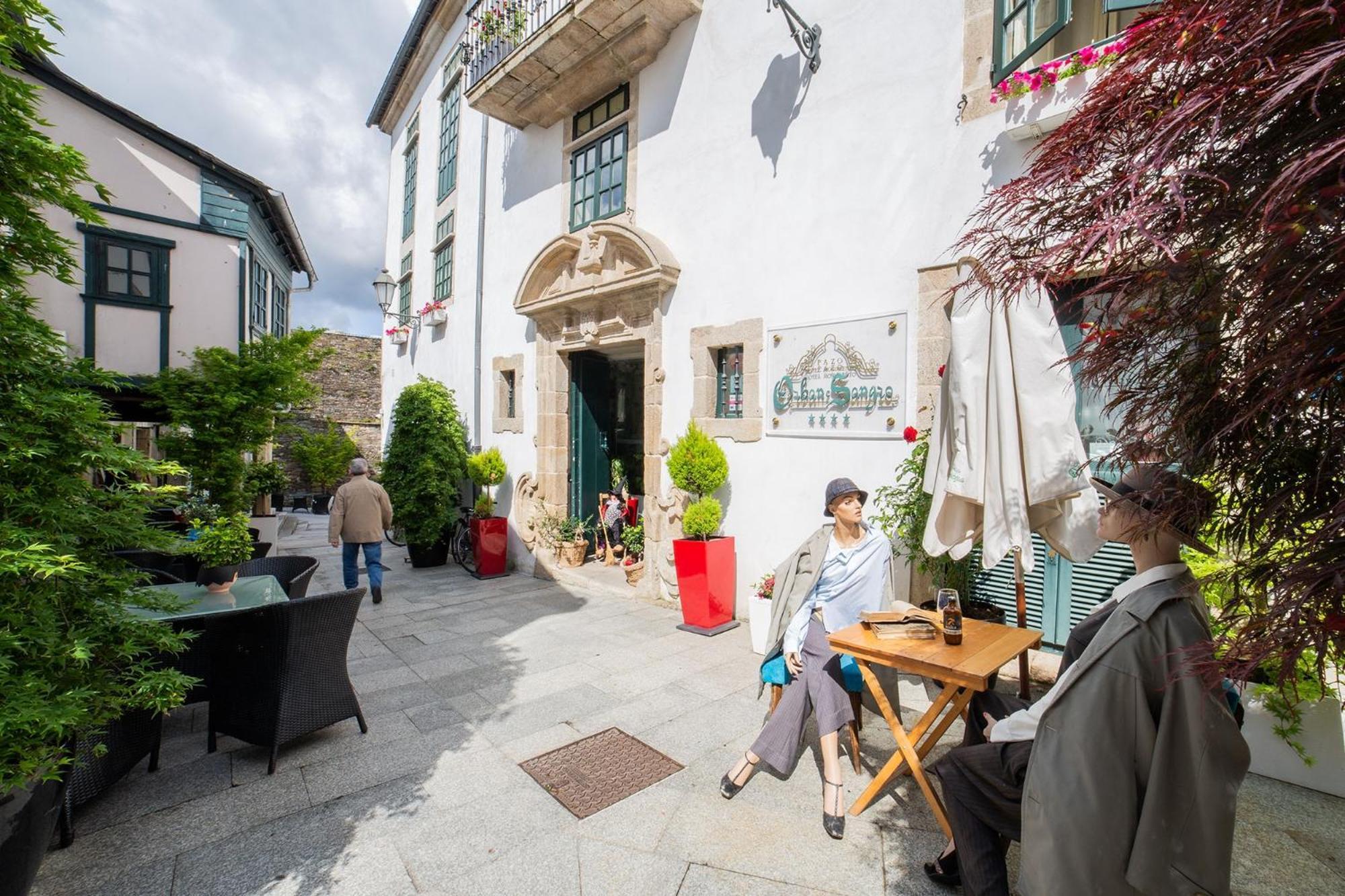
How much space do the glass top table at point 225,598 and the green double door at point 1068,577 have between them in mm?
4650

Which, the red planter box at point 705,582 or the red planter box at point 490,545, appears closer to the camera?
the red planter box at point 705,582

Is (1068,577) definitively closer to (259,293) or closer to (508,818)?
(508,818)

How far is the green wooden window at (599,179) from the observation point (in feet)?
25.4

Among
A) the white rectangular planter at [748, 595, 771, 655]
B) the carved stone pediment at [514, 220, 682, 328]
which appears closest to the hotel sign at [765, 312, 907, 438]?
the white rectangular planter at [748, 595, 771, 655]

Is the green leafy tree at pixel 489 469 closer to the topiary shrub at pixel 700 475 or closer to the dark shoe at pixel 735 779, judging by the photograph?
the topiary shrub at pixel 700 475

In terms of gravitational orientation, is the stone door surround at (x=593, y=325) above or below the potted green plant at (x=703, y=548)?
above

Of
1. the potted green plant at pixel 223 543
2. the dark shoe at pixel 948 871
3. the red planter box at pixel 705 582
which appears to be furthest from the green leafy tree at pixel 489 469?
the dark shoe at pixel 948 871

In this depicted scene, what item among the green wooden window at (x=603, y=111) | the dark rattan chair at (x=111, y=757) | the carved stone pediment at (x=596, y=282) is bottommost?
the dark rattan chair at (x=111, y=757)

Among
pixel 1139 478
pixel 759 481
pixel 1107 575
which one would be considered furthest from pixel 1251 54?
pixel 759 481

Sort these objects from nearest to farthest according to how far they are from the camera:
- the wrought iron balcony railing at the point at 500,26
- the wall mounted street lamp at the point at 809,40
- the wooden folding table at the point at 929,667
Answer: the wooden folding table at the point at 929,667, the wall mounted street lamp at the point at 809,40, the wrought iron balcony railing at the point at 500,26

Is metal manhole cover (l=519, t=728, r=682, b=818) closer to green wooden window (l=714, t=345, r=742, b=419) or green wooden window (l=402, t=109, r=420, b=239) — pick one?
green wooden window (l=714, t=345, r=742, b=419)

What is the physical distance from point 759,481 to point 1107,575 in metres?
2.87

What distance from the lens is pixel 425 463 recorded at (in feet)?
30.7

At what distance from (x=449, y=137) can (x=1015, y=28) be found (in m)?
11.0
